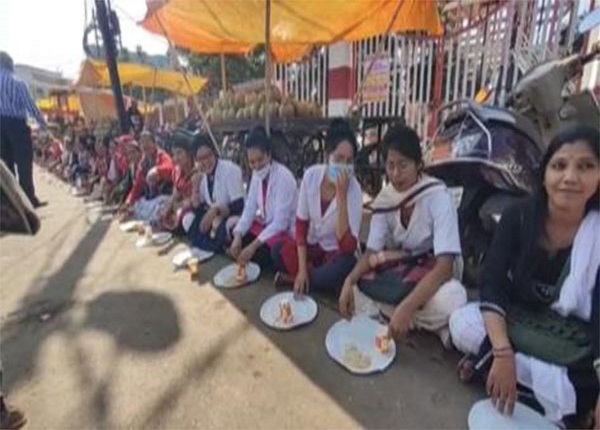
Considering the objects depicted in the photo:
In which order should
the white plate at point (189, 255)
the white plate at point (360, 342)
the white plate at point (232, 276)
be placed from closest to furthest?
the white plate at point (360, 342), the white plate at point (232, 276), the white plate at point (189, 255)

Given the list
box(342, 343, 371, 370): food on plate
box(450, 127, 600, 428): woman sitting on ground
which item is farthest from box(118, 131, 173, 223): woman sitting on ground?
box(450, 127, 600, 428): woman sitting on ground

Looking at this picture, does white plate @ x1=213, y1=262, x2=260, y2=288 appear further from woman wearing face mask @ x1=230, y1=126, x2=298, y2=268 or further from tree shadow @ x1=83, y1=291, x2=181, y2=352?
tree shadow @ x1=83, y1=291, x2=181, y2=352

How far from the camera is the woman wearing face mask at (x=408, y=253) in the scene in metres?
2.07

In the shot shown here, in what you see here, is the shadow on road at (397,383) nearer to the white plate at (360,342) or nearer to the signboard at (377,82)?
the white plate at (360,342)

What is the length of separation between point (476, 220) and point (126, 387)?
2.17 metres

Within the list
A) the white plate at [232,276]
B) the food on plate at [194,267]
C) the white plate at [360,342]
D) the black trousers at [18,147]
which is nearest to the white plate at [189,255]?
the food on plate at [194,267]

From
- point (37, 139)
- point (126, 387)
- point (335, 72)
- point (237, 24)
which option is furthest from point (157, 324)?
point (37, 139)

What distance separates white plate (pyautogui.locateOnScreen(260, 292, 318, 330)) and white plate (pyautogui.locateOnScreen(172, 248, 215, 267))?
113 centimetres

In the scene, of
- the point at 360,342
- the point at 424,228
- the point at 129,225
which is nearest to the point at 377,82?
the point at 129,225

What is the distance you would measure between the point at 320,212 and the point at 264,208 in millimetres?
644

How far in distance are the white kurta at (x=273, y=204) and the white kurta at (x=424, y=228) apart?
85 centimetres

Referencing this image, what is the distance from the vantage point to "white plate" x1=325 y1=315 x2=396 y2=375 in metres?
2.02

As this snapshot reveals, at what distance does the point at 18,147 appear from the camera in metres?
5.71

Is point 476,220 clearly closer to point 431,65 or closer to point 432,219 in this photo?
point 432,219
